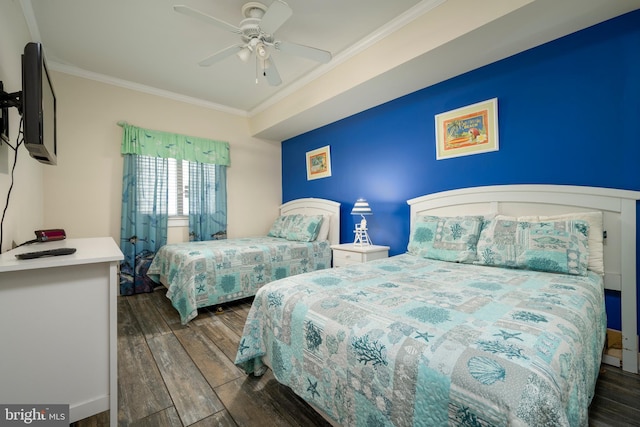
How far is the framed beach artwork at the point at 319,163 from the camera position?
389 cm

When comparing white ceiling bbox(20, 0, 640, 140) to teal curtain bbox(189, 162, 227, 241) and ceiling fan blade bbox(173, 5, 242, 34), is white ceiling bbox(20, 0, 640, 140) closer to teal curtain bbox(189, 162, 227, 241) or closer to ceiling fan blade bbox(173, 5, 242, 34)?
ceiling fan blade bbox(173, 5, 242, 34)

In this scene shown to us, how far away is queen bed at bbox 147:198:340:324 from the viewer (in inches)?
102

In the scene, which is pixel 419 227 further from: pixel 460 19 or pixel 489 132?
pixel 460 19

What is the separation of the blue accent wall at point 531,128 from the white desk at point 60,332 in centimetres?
260

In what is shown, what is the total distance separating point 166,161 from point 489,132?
3688mm

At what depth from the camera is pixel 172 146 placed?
361 centimetres

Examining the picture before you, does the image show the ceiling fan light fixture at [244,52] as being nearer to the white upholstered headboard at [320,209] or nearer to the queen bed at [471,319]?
the queen bed at [471,319]

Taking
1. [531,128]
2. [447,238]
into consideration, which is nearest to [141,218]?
[447,238]

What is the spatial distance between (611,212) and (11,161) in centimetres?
384

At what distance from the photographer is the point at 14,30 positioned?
5.90ft

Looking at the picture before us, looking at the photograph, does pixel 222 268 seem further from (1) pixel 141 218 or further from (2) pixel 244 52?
(2) pixel 244 52

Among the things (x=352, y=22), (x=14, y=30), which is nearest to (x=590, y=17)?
(x=352, y=22)

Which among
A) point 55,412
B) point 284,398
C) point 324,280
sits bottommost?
point 284,398
